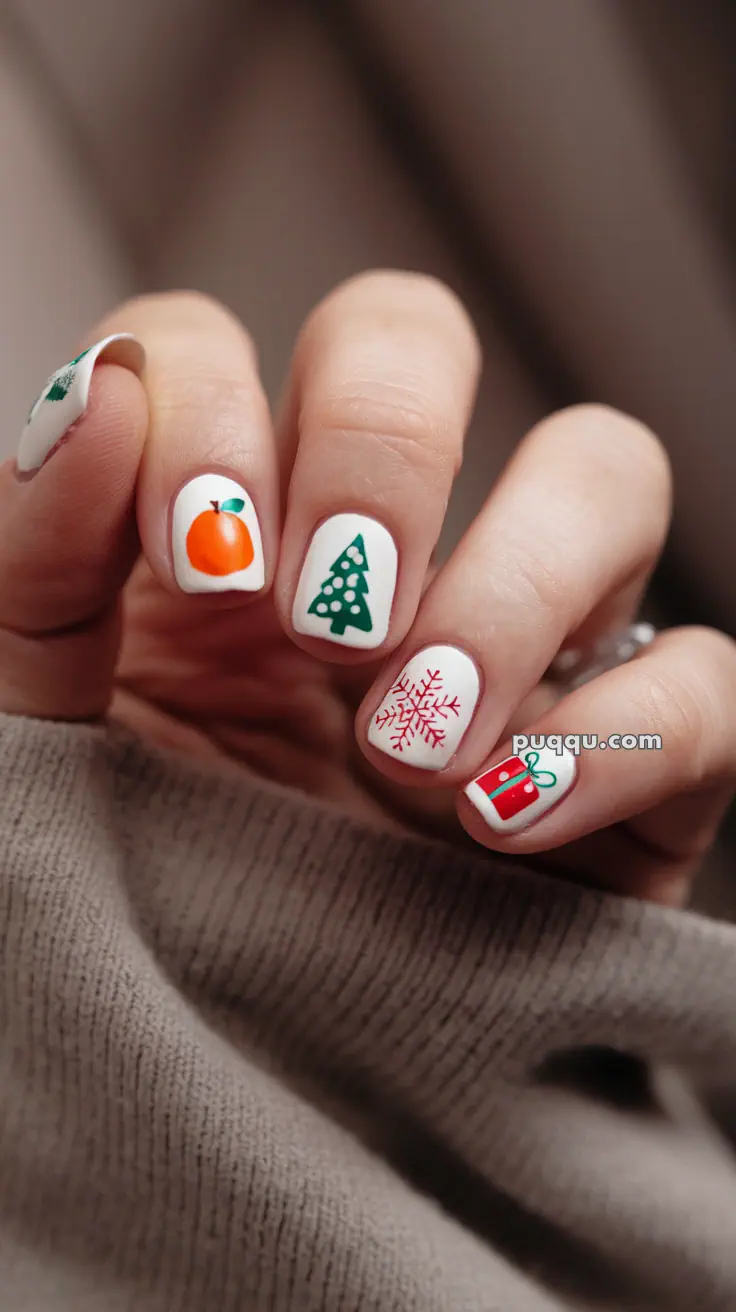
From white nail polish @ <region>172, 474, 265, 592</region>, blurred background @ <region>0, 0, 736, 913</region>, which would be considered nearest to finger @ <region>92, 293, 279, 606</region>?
white nail polish @ <region>172, 474, 265, 592</region>

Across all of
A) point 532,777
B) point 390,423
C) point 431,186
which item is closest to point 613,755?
point 532,777

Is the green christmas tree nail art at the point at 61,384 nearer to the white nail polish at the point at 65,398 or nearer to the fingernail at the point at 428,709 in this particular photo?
the white nail polish at the point at 65,398

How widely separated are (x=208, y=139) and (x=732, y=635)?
0.44m

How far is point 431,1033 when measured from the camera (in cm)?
35

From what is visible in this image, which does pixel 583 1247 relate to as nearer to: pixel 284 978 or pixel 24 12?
pixel 284 978

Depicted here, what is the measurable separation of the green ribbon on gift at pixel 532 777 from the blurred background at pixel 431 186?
0.30 metres

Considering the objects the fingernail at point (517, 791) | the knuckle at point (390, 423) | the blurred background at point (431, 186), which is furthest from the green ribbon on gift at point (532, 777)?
the blurred background at point (431, 186)

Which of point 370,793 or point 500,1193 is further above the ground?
point 370,793

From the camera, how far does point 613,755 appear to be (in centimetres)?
33

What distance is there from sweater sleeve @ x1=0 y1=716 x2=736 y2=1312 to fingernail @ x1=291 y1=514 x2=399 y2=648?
9 centimetres

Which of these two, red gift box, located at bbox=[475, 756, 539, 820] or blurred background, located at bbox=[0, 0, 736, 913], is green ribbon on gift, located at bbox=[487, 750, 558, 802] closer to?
red gift box, located at bbox=[475, 756, 539, 820]

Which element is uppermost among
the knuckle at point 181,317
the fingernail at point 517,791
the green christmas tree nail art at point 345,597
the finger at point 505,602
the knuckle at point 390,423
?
the knuckle at point 181,317

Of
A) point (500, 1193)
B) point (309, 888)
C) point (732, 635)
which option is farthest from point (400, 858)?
point (732, 635)

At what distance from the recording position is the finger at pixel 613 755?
1.05 ft
